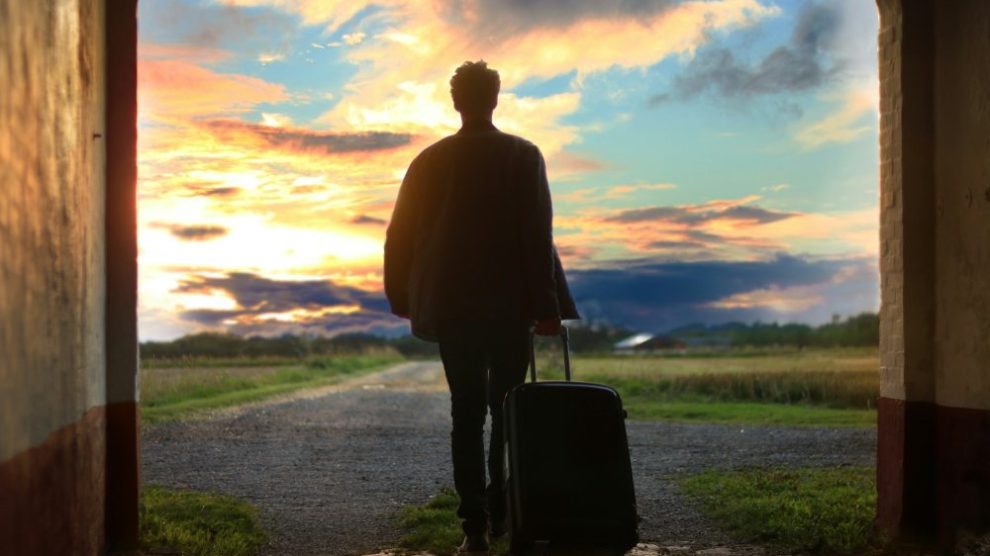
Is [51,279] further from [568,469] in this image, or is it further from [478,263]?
[568,469]

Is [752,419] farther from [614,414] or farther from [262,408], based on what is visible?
[614,414]

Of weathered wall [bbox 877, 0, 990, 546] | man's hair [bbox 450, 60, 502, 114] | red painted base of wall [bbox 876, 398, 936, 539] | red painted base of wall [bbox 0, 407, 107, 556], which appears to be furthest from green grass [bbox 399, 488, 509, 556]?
weathered wall [bbox 877, 0, 990, 546]

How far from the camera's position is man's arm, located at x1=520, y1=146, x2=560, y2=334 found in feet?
16.8

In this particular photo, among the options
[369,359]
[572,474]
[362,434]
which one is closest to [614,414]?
[572,474]

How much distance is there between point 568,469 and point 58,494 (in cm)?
207

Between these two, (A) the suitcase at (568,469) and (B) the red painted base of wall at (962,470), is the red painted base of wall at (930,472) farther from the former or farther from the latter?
(A) the suitcase at (568,469)

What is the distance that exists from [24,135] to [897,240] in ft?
15.3

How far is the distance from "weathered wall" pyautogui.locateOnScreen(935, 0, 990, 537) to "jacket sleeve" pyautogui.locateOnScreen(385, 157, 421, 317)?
9.60ft

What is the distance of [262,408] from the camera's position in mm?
18016

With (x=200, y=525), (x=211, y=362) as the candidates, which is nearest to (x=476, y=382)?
(x=200, y=525)

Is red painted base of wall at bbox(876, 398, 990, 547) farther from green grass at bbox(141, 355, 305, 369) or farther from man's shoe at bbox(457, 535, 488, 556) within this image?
green grass at bbox(141, 355, 305, 369)

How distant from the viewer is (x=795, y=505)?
23.5 feet

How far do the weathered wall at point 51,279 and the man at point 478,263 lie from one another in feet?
4.96

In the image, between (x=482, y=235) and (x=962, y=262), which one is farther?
(x=962, y=262)
